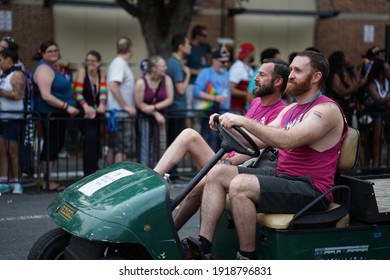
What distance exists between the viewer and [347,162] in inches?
198

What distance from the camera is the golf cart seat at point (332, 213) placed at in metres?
4.66

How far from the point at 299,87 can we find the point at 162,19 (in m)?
8.64

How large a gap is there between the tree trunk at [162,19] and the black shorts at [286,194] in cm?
849

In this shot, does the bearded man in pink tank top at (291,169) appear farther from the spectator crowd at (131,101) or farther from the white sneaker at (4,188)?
the white sneaker at (4,188)

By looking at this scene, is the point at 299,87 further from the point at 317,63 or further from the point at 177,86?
the point at 177,86

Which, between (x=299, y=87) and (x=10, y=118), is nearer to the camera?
(x=299, y=87)

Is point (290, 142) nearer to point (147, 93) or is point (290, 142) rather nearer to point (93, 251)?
point (93, 251)

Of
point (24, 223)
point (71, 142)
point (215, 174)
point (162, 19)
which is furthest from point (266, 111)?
point (162, 19)

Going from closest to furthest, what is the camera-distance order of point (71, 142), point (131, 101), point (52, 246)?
point (52, 246)
point (71, 142)
point (131, 101)

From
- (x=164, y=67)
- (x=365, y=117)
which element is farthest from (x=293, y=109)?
(x=365, y=117)

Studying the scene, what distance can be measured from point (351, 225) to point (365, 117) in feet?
20.2

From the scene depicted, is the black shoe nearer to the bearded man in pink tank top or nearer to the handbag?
the bearded man in pink tank top

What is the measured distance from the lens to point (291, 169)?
16.4ft

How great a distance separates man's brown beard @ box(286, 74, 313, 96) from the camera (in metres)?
5.02
